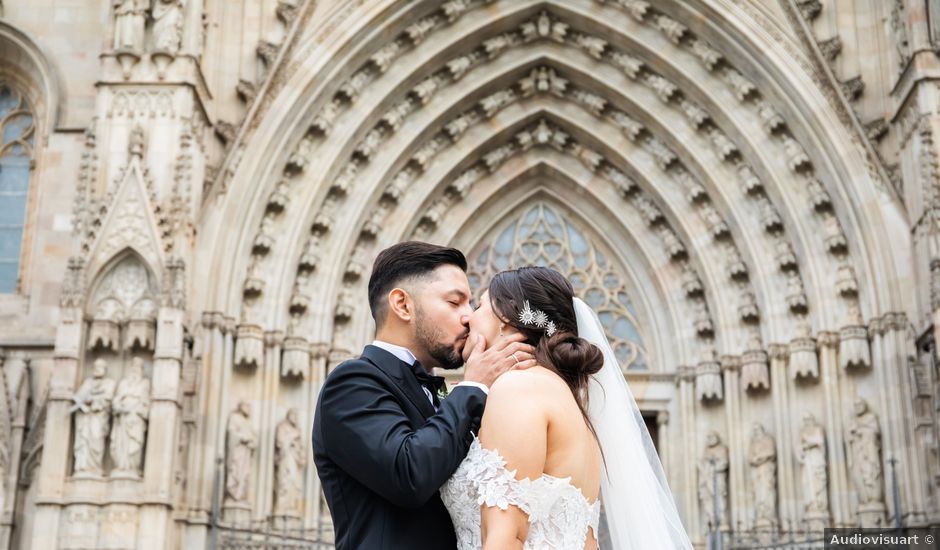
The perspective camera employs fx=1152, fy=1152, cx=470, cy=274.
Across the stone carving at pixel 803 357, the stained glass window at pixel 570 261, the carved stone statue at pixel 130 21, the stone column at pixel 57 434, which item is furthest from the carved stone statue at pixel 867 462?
the carved stone statue at pixel 130 21

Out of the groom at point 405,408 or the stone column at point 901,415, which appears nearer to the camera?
the groom at point 405,408

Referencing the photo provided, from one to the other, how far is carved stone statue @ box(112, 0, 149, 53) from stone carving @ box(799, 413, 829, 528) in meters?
8.40

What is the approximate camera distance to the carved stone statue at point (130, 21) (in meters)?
12.4

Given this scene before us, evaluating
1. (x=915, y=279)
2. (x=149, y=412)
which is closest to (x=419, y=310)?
(x=149, y=412)

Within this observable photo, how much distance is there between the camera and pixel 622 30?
1428 cm

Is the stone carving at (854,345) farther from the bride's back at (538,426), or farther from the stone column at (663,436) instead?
the bride's back at (538,426)

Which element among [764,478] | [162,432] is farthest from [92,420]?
[764,478]

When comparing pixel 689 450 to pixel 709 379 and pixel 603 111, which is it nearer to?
pixel 709 379

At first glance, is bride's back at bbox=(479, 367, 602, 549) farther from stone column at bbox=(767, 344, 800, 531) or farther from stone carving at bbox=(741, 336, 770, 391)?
stone carving at bbox=(741, 336, 770, 391)

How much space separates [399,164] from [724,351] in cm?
458

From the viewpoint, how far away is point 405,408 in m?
3.24

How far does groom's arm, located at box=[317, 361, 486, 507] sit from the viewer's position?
289 centimetres

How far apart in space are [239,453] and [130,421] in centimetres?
136

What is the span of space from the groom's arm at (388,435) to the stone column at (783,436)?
10307 millimetres
